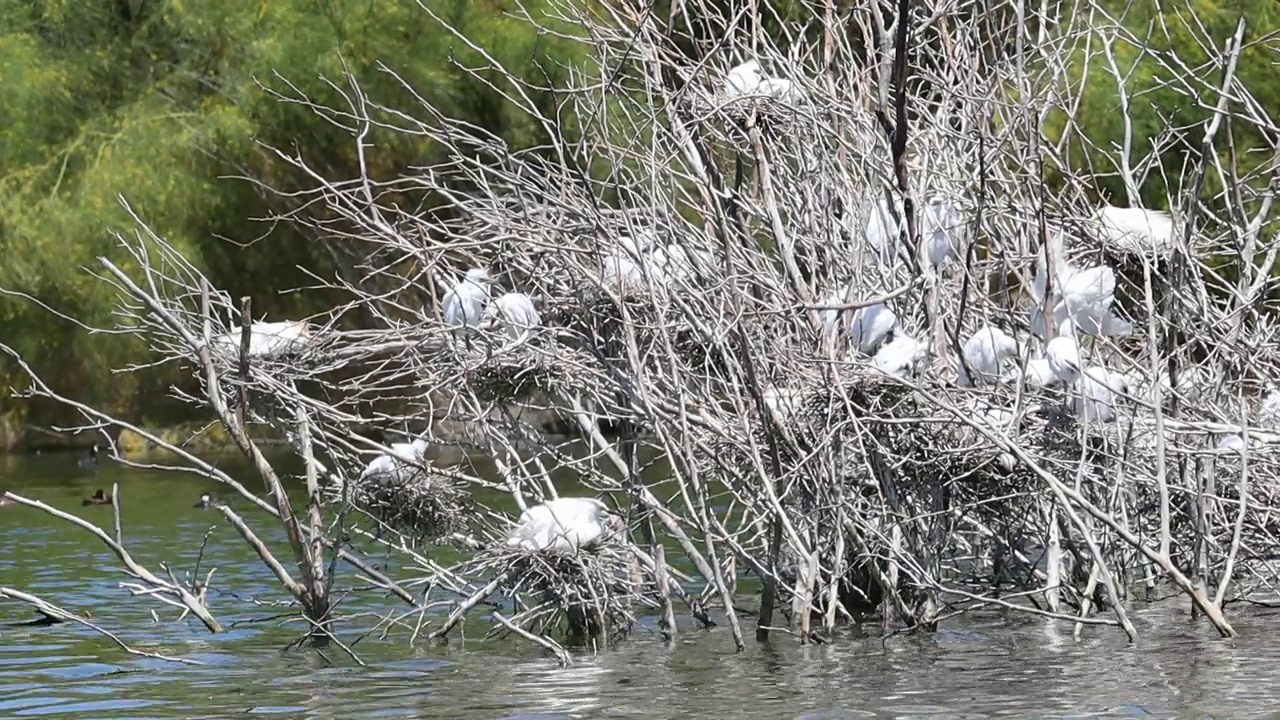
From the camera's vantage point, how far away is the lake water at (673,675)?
8422mm

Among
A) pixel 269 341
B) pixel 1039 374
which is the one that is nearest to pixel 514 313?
pixel 269 341

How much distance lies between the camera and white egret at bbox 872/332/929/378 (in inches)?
368

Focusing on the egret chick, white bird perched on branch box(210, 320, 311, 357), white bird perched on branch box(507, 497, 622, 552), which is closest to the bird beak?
white bird perched on branch box(507, 497, 622, 552)

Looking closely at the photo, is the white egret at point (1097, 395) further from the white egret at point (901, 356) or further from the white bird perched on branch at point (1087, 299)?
the white egret at point (901, 356)

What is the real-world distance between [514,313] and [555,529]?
1.07 metres

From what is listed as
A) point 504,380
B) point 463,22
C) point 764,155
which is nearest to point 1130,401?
point 764,155

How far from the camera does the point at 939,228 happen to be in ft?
32.0

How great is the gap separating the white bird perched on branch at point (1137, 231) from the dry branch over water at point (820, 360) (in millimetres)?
13

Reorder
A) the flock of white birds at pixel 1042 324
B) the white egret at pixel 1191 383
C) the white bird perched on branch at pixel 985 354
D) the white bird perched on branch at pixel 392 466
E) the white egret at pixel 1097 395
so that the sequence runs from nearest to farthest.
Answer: the white egret at pixel 1097 395 < the flock of white birds at pixel 1042 324 < the white bird perched on branch at pixel 985 354 < the white egret at pixel 1191 383 < the white bird perched on branch at pixel 392 466

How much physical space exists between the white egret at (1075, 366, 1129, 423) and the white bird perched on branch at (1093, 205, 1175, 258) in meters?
0.58

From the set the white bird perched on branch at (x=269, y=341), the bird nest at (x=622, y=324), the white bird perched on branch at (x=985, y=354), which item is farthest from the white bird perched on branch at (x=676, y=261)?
the white bird perched on branch at (x=269, y=341)

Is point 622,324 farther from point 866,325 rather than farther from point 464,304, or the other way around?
point 866,325

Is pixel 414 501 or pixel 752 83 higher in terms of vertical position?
pixel 752 83

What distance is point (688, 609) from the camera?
1134 centimetres
